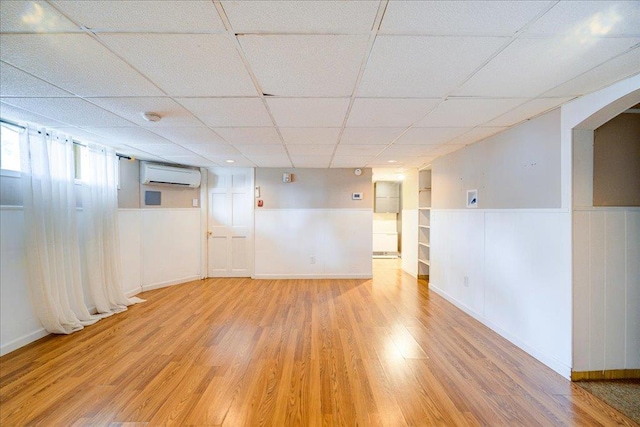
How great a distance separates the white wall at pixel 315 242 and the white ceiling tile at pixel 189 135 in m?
2.28

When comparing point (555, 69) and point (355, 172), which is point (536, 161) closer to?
point (555, 69)

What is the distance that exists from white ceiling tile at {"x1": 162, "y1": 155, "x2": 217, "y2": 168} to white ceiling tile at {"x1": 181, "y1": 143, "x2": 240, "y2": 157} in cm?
39

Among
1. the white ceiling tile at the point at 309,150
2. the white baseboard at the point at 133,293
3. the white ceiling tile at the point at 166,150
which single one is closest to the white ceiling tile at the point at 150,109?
the white ceiling tile at the point at 166,150

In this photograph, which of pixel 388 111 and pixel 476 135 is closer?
pixel 388 111

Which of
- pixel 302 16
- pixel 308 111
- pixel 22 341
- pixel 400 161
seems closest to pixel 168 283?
pixel 22 341

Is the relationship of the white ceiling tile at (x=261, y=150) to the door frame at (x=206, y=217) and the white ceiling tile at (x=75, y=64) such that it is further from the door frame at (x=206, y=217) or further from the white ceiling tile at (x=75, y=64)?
the white ceiling tile at (x=75, y=64)

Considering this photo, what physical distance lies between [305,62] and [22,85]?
2.07m

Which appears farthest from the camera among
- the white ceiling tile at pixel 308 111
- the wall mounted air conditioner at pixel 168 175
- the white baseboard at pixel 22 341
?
the wall mounted air conditioner at pixel 168 175

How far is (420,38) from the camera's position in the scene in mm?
1338

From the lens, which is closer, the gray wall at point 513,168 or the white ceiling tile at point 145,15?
the white ceiling tile at point 145,15

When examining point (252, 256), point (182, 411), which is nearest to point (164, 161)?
point (252, 256)

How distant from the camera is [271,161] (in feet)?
15.1

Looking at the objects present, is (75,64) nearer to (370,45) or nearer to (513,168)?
(370,45)

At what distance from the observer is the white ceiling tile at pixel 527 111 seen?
209 centimetres
